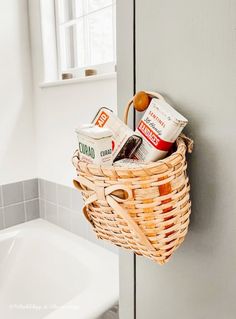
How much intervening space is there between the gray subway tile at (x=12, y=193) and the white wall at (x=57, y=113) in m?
0.13

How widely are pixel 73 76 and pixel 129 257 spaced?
1.03 metres

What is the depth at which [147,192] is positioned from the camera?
350 mm

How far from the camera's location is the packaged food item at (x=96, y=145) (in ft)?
1.25

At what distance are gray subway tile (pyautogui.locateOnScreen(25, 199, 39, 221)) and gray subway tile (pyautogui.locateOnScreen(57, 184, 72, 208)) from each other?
0.66 ft

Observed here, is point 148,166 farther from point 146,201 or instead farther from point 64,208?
point 64,208

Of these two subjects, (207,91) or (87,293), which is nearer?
(207,91)

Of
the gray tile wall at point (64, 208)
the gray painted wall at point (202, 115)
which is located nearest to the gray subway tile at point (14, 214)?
the gray tile wall at point (64, 208)

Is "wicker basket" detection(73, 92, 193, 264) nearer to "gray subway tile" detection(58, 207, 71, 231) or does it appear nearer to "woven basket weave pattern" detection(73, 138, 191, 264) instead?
"woven basket weave pattern" detection(73, 138, 191, 264)

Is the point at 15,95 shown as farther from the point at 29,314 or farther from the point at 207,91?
the point at 207,91

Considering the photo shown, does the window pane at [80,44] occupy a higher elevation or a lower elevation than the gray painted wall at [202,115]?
higher

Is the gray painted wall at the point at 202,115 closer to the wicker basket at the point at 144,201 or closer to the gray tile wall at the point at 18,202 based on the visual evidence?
the wicker basket at the point at 144,201

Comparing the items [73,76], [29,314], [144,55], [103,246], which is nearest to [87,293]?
[103,246]

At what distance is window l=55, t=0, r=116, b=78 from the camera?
1.21m

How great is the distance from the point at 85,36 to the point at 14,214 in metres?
0.97
